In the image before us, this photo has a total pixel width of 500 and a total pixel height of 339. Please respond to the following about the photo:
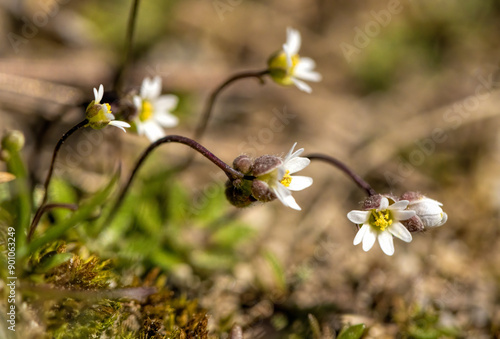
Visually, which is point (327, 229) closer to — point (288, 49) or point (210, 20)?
point (288, 49)

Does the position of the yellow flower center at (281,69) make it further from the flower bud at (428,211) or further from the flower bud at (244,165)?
the flower bud at (428,211)

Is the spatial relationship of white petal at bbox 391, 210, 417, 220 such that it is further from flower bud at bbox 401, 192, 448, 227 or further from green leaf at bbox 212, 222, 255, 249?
green leaf at bbox 212, 222, 255, 249

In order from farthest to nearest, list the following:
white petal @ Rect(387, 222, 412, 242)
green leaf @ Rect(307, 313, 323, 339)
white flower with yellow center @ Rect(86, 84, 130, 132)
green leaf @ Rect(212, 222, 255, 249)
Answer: green leaf @ Rect(212, 222, 255, 249), green leaf @ Rect(307, 313, 323, 339), white petal @ Rect(387, 222, 412, 242), white flower with yellow center @ Rect(86, 84, 130, 132)

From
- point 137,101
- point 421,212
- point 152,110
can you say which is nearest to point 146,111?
point 152,110

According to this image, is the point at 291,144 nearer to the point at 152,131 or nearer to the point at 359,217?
the point at 152,131

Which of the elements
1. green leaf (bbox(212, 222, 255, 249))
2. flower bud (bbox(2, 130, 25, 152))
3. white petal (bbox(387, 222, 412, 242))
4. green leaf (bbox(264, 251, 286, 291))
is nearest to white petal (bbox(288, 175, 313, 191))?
white petal (bbox(387, 222, 412, 242))

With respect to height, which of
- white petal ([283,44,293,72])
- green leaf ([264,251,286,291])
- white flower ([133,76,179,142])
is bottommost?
green leaf ([264,251,286,291])
